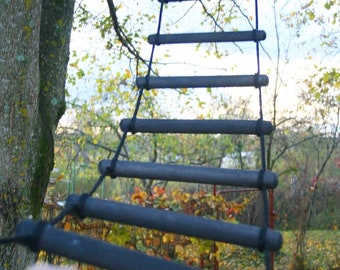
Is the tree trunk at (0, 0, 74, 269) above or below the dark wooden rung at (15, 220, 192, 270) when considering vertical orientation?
above

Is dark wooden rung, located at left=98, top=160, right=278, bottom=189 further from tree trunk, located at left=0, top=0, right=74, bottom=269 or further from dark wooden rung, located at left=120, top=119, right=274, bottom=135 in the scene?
tree trunk, located at left=0, top=0, right=74, bottom=269

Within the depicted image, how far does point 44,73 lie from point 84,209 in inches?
49.1

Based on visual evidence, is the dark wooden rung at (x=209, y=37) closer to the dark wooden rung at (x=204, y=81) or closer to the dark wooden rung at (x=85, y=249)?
the dark wooden rung at (x=204, y=81)

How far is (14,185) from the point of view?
229 cm

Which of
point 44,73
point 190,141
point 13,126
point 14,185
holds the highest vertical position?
point 190,141

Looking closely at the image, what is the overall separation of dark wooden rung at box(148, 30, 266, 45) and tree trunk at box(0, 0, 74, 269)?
0.48 metres

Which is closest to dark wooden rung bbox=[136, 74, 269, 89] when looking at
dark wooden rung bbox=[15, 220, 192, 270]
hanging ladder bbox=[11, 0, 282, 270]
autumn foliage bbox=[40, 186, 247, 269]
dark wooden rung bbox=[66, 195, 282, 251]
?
hanging ladder bbox=[11, 0, 282, 270]

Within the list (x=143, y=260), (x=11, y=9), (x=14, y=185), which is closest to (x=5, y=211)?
(x=14, y=185)

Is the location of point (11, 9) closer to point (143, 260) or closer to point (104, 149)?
point (143, 260)

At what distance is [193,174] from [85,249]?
0.62m

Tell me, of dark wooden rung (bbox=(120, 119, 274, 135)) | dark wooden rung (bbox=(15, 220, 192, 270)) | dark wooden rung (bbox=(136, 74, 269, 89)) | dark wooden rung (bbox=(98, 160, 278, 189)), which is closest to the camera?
dark wooden rung (bbox=(15, 220, 192, 270))

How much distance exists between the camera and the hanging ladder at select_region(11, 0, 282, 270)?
1.08m

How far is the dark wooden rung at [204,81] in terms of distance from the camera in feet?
6.46

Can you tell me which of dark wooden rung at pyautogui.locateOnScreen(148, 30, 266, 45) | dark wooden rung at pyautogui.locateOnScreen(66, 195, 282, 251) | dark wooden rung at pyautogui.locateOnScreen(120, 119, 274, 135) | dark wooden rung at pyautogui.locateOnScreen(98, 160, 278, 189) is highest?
dark wooden rung at pyautogui.locateOnScreen(148, 30, 266, 45)
